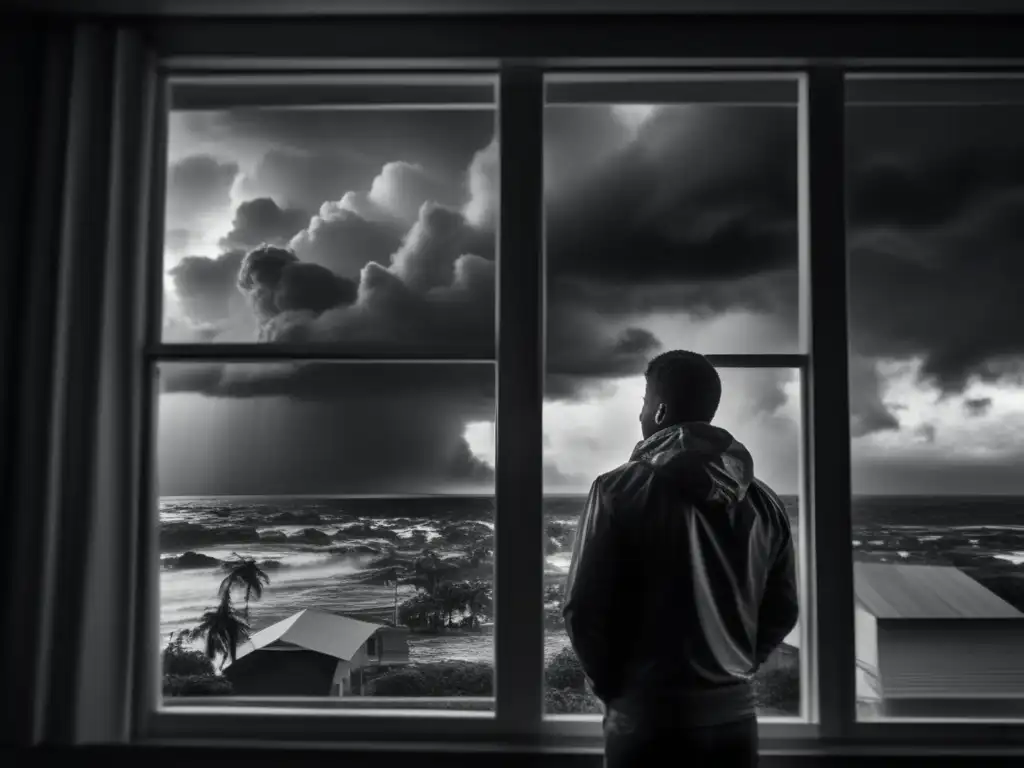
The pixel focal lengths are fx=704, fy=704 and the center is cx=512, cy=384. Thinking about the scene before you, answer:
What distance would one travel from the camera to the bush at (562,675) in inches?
84.7

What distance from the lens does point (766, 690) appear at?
214 cm

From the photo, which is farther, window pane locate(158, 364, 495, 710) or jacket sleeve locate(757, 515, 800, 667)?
window pane locate(158, 364, 495, 710)

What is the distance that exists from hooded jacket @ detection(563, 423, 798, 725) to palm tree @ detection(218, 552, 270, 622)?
1.11 meters

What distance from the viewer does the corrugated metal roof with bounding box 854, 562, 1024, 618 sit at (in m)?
2.13

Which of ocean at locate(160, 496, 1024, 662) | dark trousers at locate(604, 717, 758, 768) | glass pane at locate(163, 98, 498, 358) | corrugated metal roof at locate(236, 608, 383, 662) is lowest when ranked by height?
dark trousers at locate(604, 717, 758, 768)

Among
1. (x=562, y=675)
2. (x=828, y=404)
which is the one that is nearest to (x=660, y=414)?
(x=828, y=404)

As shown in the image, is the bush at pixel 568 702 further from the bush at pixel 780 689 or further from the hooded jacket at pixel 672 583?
the hooded jacket at pixel 672 583

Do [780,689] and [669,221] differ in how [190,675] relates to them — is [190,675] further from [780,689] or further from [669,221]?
[669,221]

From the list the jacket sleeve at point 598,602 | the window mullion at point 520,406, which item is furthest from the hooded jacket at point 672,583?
the window mullion at point 520,406

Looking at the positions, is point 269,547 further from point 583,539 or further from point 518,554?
point 583,539

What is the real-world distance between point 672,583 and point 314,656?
4.04 feet

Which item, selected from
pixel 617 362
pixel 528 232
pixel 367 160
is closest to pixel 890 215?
pixel 617 362

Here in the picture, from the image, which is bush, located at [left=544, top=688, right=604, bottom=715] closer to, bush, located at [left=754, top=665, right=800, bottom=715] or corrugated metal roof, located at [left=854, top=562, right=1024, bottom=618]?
bush, located at [left=754, top=665, right=800, bottom=715]

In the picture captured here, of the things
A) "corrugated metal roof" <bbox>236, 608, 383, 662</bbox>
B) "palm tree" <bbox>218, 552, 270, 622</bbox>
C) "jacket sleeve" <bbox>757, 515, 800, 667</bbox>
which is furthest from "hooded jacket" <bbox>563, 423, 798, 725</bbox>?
"palm tree" <bbox>218, 552, 270, 622</bbox>
